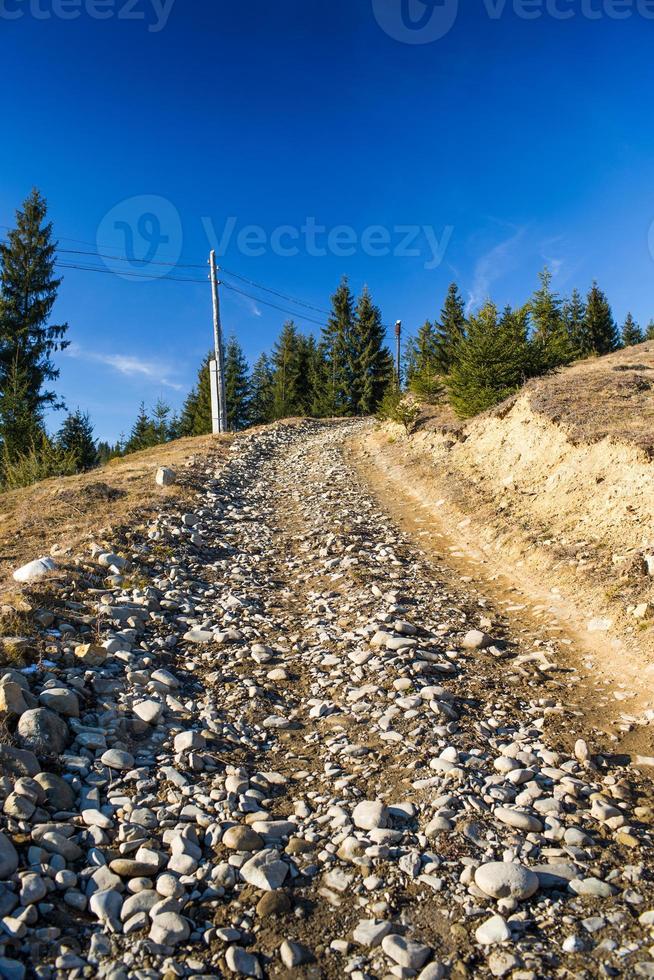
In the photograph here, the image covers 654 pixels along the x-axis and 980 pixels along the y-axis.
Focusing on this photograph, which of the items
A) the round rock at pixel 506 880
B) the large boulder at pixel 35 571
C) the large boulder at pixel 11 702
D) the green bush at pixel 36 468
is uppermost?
the green bush at pixel 36 468

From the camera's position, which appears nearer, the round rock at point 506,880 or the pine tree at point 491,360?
the round rock at point 506,880

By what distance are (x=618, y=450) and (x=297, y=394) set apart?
157 ft

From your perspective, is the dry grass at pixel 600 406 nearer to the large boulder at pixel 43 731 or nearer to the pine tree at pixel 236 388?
the large boulder at pixel 43 731

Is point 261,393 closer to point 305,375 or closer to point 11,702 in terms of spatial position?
point 305,375

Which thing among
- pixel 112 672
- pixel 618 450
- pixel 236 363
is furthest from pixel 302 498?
pixel 236 363

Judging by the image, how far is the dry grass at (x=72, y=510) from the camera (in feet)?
31.5

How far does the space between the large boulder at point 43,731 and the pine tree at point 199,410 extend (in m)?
45.7

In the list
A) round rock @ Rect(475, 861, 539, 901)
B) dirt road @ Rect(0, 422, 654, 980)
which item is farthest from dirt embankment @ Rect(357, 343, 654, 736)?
round rock @ Rect(475, 861, 539, 901)

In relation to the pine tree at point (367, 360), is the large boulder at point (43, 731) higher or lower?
lower

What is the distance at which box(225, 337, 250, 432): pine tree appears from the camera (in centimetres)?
5150

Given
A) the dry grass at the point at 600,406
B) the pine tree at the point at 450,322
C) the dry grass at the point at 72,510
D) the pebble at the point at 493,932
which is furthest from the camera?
the pine tree at the point at 450,322

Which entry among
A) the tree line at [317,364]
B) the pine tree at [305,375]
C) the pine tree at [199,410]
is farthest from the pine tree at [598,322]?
the pine tree at [199,410]

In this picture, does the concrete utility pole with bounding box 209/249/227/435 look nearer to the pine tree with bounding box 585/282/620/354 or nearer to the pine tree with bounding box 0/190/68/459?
the pine tree with bounding box 0/190/68/459

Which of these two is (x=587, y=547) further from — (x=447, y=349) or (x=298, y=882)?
(x=447, y=349)
